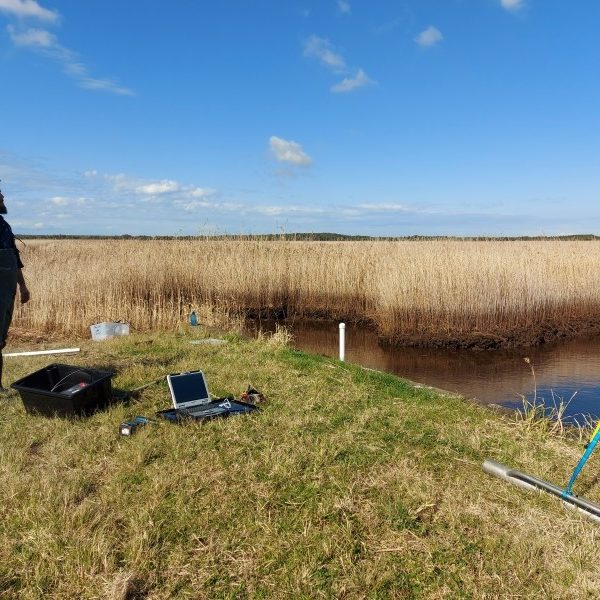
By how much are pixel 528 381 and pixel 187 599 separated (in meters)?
6.50

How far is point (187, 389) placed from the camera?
13.6 ft

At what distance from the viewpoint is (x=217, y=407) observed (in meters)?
4.06

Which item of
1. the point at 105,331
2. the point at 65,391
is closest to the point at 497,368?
the point at 105,331

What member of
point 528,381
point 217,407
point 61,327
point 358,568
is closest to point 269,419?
point 217,407

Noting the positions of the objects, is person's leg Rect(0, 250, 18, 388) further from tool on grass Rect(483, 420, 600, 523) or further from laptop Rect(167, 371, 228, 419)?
tool on grass Rect(483, 420, 600, 523)

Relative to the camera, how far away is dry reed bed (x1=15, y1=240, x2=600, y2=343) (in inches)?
354

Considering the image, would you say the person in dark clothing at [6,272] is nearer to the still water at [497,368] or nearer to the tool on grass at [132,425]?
the tool on grass at [132,425]

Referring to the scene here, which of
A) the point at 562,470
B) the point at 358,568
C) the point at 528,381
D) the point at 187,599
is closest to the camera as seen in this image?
the point at 187,599

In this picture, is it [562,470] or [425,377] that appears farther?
[425,377]

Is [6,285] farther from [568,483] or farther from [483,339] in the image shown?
[483,339]

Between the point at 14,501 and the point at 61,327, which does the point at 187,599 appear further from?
the point at 61,327

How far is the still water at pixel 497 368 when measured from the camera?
6.57 metres

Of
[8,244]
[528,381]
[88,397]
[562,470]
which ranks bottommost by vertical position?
[528,381]

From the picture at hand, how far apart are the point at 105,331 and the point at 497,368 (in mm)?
6189
